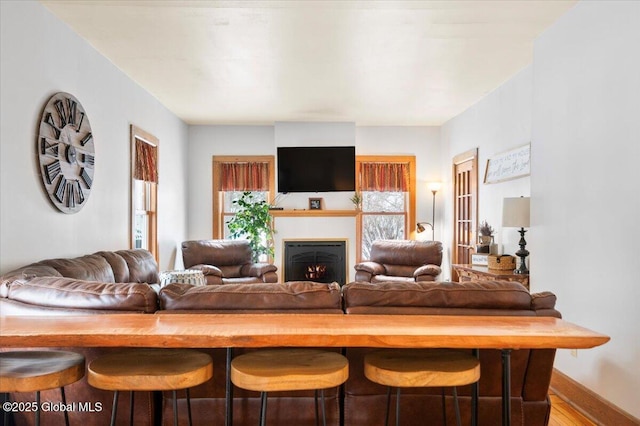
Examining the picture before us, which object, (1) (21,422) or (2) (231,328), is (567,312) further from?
(1) (21,422)

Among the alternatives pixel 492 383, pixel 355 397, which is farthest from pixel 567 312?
pixel 355 397

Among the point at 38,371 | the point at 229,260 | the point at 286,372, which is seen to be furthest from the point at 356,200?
the point at 38,371

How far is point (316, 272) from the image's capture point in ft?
24.1

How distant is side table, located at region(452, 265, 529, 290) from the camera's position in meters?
4.38

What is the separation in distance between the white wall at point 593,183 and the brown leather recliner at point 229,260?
3.41 m

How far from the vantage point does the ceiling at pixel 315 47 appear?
11.4 ft

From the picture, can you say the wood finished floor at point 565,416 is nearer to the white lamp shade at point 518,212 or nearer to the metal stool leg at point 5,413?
the white lamp shade at point 518,212

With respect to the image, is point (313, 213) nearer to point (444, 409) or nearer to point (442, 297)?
point (442, 297)

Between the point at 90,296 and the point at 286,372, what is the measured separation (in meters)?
1.00

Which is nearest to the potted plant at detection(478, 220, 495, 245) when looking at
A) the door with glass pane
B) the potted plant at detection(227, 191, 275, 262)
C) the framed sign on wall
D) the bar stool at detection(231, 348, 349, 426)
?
the framed sign on wall

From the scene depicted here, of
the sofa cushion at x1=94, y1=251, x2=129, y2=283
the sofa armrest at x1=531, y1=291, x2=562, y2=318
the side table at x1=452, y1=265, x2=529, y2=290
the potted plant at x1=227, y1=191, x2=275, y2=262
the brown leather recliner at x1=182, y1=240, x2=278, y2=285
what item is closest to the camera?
the sofa armrest at x1=531, y1=291, x2=562, y2=318

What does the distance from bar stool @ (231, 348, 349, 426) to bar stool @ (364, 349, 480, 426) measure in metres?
0.13

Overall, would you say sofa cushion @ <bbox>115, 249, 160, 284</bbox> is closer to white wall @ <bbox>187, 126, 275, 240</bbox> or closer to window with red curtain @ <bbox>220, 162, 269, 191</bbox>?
white wall @ <bbox>187, 126, 275, 240</bbox>

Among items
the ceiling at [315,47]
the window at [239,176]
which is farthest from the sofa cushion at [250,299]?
the window at [239,176]
